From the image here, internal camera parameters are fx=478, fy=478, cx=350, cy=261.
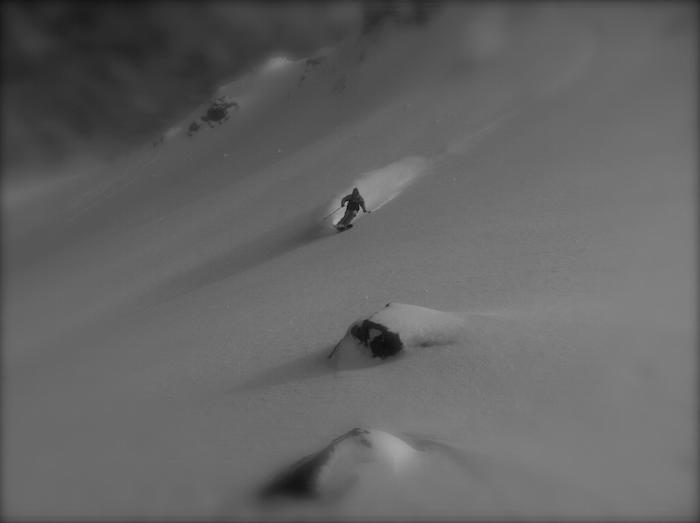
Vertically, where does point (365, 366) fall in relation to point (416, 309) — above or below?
below

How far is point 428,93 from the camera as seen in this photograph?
1144cm

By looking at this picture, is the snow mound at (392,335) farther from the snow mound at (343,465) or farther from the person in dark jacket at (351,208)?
the person in dark jacket at (351,208)

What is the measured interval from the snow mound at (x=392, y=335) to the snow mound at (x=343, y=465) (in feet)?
3.51

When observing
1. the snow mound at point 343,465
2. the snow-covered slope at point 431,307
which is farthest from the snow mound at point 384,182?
the snow mound at point 343,465

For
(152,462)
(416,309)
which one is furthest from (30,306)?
(416,309)

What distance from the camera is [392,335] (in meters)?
3.43

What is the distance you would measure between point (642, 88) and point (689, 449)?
19.6ft

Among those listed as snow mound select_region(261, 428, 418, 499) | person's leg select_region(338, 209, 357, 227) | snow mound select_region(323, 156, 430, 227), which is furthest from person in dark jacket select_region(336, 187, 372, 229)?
snow mound select_region(261, 428, 418, 499)

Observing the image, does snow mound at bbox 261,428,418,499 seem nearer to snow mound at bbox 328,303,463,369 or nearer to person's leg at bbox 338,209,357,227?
snow mound at bbox 328,303,463,369

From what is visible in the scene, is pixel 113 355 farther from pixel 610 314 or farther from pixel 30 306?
pixel 610 314

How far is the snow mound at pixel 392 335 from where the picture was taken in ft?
11.1

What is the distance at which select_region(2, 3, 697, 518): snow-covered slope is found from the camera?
1881mm

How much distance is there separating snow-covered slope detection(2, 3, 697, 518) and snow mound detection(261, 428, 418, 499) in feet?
0.29

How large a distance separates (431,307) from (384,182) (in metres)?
4.61
